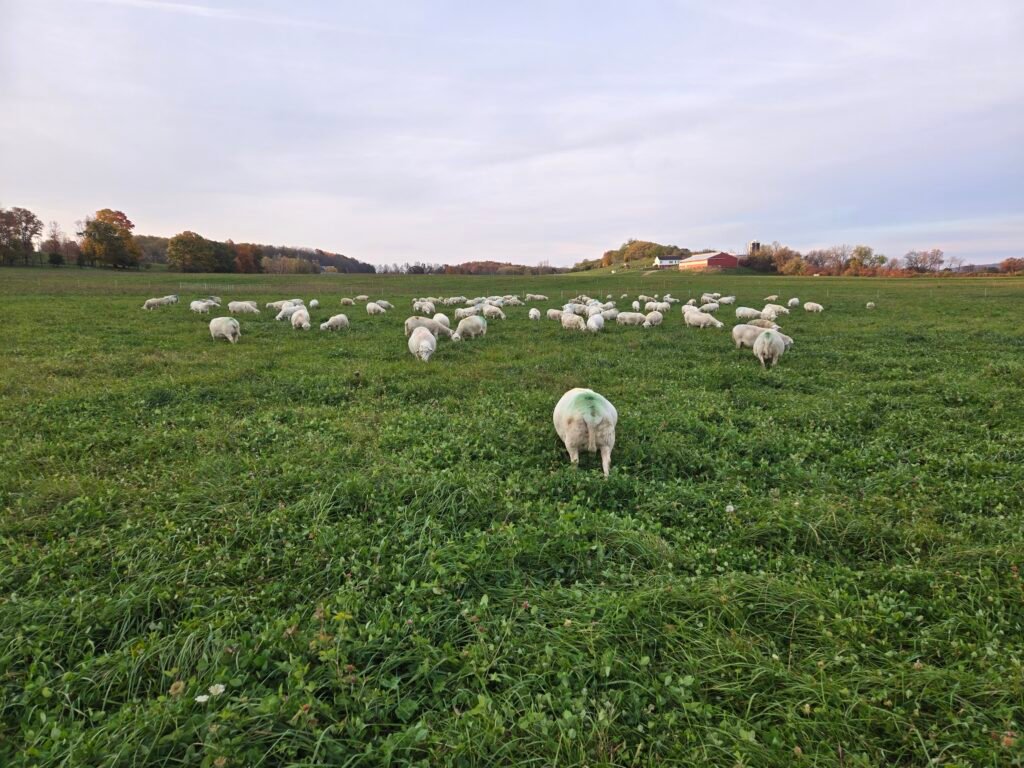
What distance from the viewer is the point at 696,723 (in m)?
2.80

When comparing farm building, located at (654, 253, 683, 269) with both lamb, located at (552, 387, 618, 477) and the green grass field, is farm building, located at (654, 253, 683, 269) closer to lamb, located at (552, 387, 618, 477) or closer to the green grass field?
the green grass field

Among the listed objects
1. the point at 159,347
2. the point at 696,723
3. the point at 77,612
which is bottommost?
the point at 696,723

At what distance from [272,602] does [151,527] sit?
1.89m

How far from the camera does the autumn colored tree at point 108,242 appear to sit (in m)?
72.6

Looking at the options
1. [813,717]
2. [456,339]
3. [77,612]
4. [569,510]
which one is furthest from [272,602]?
[456,339]

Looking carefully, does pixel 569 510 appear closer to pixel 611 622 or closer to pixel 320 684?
pixel 611 622

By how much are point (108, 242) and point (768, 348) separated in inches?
3736

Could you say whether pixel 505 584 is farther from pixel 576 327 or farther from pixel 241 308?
pixel 241 308

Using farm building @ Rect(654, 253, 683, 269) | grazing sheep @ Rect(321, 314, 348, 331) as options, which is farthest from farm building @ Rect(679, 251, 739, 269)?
grazing sheep @ Rect(321, 314, 348, 331)

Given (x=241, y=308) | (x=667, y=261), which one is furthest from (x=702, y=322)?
(x=667, y=261)

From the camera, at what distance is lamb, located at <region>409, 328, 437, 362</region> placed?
506 inches

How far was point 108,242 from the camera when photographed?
2874 inches

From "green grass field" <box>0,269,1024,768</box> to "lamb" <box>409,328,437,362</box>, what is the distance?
4309 mm

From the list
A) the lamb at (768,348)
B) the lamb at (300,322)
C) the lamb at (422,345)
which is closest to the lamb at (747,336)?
the lamb at (768,348)
